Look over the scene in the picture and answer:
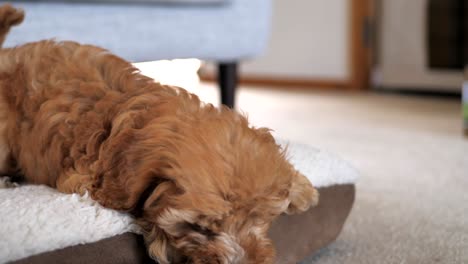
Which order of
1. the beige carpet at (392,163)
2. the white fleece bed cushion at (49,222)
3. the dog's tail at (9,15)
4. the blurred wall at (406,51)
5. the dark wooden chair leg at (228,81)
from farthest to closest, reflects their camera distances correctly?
the blurred wall at (406,51) < the dark wooden chair leg at (228,81) < the dog's tail at (9,15) < the beige carpet at (392,163) < the white fleece bed cushion at (49,222)

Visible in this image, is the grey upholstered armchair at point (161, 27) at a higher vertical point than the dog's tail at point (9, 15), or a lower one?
lower

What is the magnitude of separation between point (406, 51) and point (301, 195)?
3910 millimetres

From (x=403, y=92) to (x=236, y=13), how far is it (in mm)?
2509

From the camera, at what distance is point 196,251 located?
1230 mm

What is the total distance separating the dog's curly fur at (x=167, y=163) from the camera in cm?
122

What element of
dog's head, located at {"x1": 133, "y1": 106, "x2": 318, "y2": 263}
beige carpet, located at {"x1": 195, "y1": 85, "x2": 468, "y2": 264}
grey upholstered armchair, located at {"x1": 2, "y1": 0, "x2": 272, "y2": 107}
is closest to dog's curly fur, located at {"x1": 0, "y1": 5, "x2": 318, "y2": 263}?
dog's head, located at {"x1": 133, "y1": 106, "x2": 318, "y2": 263}

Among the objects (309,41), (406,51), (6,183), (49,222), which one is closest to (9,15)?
(6,183)

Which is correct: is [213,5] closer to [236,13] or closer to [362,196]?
[236,13]

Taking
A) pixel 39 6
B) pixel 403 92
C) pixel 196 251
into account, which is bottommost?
pixel 403 92

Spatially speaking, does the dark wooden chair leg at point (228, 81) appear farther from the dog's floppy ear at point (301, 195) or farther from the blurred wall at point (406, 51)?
the blurred wall at point (406, 51)

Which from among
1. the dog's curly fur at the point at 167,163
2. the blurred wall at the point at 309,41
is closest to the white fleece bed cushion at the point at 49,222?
the dog's curly fur at the point at 167,163

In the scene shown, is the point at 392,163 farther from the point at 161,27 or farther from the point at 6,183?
the point at 6,183

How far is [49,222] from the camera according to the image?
1243mm

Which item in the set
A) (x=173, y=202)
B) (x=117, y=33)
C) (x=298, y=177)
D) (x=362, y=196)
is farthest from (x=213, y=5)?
(x=173, y=202)
